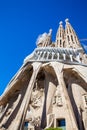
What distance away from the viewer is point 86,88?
18.9 metres

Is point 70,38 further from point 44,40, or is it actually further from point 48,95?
point 48,95

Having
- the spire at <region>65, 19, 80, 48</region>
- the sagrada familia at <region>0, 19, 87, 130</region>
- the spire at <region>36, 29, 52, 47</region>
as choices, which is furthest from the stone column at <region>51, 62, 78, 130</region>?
the spire at <region>36, 29, 52, 47</region>

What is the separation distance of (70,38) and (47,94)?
56.3 ft

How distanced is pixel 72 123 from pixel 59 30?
26.6 meters

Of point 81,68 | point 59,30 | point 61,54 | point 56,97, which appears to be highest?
point 59,30

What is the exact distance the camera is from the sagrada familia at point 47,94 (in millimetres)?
16156

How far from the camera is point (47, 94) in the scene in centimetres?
1931

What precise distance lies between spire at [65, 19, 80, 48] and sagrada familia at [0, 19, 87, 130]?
8644 millimetres

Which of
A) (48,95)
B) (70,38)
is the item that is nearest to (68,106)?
(48,95)

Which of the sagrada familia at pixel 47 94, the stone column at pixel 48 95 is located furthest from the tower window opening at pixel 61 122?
the stone column at pixel 48 95

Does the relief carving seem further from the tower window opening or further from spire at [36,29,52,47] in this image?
spire at [36,29,52,47]

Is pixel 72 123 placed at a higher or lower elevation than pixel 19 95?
lower

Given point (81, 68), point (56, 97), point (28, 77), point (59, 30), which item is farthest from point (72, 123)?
point (59, 30)

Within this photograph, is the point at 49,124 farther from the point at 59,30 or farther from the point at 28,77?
the point at 59,30
